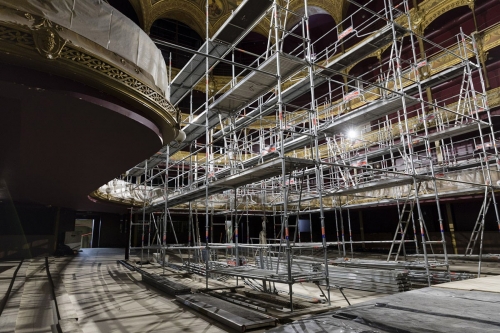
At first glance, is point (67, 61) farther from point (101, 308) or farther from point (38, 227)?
point (38, 227)

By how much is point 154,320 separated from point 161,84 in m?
3.80

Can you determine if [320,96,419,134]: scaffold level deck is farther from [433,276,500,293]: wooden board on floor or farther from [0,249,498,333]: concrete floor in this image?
[0,249,498,333]: concrete floor

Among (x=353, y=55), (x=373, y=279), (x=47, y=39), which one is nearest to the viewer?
(x=47, y=39)

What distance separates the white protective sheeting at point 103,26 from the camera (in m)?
2.17

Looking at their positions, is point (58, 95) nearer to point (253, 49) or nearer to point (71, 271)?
point (71, 271)

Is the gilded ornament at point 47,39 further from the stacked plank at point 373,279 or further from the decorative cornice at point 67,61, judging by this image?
the stacked plank at point 373,279

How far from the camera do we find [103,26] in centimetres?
258

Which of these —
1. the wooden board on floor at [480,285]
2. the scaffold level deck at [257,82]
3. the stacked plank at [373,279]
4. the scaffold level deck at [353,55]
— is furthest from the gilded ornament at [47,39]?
the stacked plank at [373,279]

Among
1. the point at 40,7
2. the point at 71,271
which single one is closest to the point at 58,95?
the point at 40,7

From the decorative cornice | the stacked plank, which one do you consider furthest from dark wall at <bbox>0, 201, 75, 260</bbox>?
the stacked plank

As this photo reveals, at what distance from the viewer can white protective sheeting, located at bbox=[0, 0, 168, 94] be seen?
7.11 ft

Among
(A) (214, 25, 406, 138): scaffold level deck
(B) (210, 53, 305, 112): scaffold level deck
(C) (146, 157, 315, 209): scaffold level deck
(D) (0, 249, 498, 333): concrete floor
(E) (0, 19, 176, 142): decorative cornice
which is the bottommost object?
(D) (0, 249, 498, 333): concrete floor

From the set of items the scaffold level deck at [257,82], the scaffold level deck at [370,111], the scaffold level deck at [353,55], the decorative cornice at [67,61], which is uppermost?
the scaffold level deck at [353,55]

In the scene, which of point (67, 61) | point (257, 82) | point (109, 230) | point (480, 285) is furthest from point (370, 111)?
point (109, 230)
